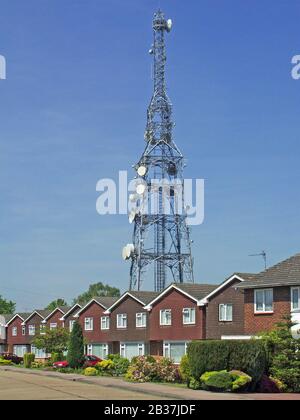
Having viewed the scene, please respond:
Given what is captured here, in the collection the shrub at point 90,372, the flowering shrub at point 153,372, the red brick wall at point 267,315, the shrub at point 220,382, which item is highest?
the red brick wall at point 267,315

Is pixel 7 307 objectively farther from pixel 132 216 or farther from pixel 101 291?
pixel 132 216

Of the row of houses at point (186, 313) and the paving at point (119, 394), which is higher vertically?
the row of houses at point (186, 313)

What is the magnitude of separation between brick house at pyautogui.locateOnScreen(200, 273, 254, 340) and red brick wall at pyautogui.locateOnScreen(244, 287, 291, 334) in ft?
27.5

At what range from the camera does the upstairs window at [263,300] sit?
44.9 m

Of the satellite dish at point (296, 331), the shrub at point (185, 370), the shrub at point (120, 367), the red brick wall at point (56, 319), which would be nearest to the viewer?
the satellite dish at point (296, 331)

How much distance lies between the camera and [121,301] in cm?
7238

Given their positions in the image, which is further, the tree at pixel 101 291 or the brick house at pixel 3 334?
the tree at pixel 101 291

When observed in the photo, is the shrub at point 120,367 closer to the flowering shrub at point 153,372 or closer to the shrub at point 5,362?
the flowering shrub at point 153,372

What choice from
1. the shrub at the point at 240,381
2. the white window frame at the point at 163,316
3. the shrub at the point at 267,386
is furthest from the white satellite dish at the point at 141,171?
the shrub at the point at 240,381

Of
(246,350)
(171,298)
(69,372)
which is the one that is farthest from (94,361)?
(246,350)

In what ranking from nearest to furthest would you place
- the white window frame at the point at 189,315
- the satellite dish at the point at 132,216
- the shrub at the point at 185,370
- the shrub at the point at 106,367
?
1. the shrub at the point at 185,370
2. the shrub at the point at 106,367
3. the white window frame at the point at 189,315
4. the satellite dish at the point at 132,216

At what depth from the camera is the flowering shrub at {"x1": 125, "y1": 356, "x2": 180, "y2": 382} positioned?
45.0 meters

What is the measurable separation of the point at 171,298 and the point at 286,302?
20559 millimetres

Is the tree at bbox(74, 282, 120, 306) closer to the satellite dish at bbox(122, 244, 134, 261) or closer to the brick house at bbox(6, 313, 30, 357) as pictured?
the brick house at bbox(6, 313, 30, 357)
